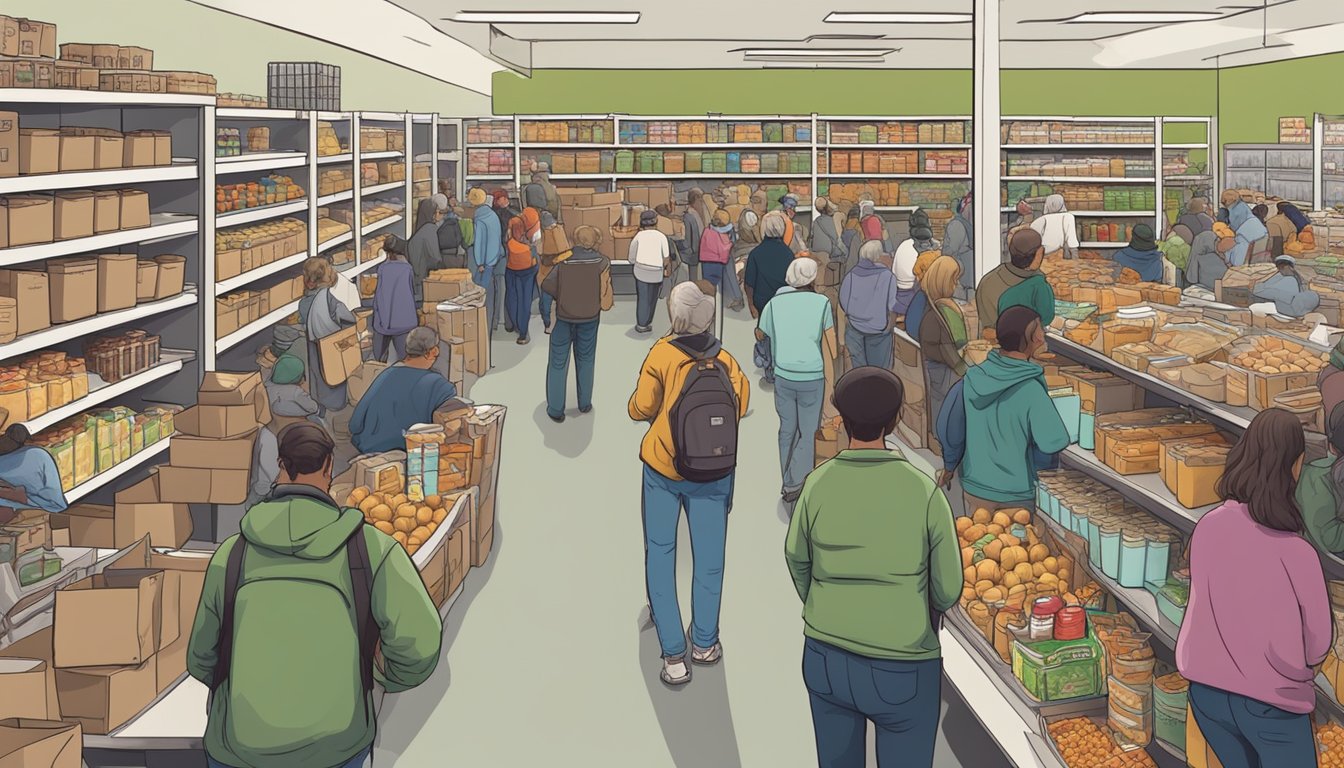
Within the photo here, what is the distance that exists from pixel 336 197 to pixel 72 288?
595 cm

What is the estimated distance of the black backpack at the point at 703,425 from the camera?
4.64 meters

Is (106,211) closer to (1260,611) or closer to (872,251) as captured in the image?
(872,251)

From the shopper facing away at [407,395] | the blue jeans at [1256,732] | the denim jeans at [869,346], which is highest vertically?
the denim jeans at [869,346]

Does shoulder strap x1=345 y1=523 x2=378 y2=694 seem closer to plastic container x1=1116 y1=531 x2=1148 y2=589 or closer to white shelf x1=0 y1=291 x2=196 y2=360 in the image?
plastic container x1=1116 y1=531 x2=1148 y2=589

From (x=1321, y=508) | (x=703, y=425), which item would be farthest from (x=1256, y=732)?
(x=703, y=425)

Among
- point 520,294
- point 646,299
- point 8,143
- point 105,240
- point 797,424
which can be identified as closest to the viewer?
point 8,143

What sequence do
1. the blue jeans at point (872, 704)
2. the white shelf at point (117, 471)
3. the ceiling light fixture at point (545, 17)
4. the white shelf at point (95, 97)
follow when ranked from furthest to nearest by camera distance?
the ceiling light fixture at point (545, 17) → the white shelf at point (117, 471) → the white shelf at point (95, 97) → the blue jeans at point (872, 704)

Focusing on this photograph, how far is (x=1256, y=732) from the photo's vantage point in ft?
10.1

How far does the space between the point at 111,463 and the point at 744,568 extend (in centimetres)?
318

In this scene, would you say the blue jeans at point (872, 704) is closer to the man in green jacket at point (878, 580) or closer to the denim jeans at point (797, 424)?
the man in green jacket at point (878, 580)

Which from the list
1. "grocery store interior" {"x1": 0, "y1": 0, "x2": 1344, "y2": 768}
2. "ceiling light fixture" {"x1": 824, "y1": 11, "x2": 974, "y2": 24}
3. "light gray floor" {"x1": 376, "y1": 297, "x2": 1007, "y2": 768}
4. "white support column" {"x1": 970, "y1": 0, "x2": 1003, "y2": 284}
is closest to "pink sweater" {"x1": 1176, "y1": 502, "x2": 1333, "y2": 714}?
"grocery store interior" {"x1": 0, "y1": 0, "x2": 1344, "y2": 768}

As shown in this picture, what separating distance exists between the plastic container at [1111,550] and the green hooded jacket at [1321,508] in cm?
90

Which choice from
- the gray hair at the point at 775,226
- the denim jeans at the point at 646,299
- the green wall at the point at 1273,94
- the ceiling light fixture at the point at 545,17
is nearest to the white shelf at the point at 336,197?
the ceiling light fixture at the point at 545,17

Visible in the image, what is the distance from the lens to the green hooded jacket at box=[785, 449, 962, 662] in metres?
3.08
